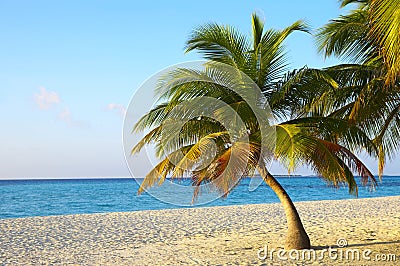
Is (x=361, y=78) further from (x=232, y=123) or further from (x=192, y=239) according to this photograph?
(x=192, y=239)

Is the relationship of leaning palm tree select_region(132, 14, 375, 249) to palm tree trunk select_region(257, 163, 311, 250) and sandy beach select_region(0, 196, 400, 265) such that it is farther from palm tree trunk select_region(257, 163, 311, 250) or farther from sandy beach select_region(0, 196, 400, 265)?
sandy beach select_region(0, 196, 400, 265)

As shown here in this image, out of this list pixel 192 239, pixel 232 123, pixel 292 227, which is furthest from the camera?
pixel 192 239

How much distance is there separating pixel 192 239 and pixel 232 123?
4.04 m

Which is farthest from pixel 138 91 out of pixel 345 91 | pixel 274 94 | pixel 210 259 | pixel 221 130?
pixel 345 91

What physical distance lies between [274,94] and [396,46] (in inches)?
101

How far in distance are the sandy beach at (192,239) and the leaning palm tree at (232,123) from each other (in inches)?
49.5

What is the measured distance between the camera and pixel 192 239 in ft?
34.4

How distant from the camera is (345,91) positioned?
8172mm

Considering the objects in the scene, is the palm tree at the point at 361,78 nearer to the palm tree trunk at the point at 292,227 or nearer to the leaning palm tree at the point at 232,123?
the leaning palm tree at the point at 232,123

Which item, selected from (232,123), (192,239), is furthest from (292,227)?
(192,239)

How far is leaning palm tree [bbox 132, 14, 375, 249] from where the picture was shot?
6.84 m

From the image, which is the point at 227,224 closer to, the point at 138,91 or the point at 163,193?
the point at 163,193

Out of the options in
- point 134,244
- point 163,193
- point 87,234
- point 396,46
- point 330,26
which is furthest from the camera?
point 87,234

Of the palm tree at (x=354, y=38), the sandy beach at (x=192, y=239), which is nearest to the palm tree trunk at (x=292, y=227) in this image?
the sandy beach at (x=192, y=239)
